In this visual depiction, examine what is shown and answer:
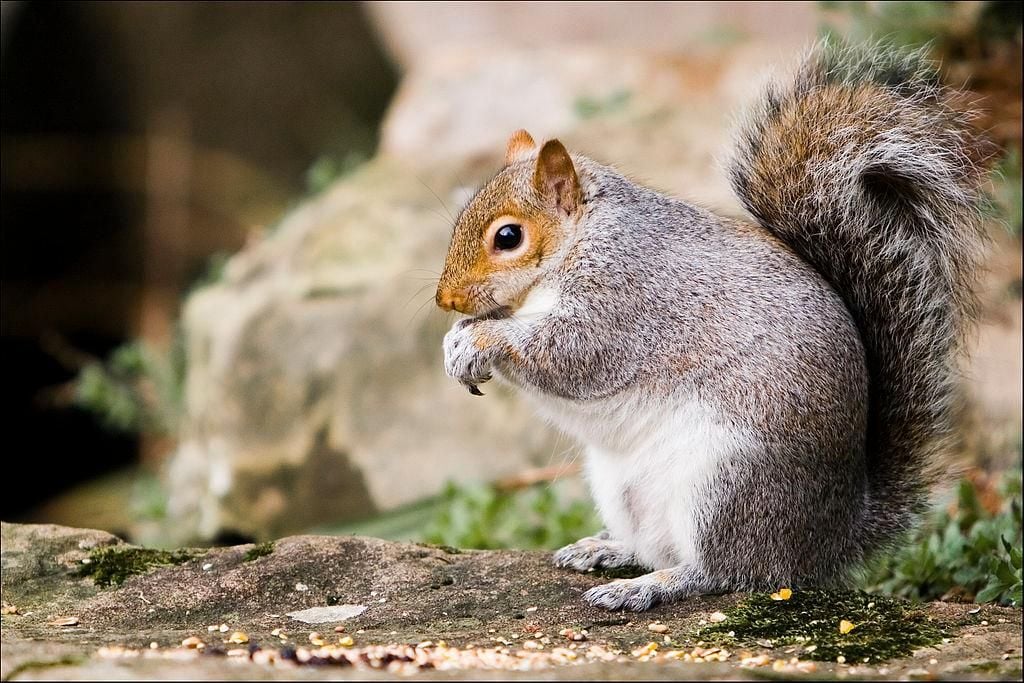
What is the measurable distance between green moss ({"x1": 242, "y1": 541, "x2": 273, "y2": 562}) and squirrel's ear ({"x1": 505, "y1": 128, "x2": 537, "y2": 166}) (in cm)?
113

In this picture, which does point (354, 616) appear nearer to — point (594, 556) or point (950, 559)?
point (594, 556)

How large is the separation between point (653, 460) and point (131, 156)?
21.5ft

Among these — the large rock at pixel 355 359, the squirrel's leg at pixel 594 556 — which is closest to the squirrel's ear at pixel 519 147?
the squirrel's leg at pixel 594 556

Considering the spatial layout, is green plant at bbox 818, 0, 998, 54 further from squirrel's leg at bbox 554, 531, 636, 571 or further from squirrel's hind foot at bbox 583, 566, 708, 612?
squirrel's hind foot at bbox 583, 566, 708, 612

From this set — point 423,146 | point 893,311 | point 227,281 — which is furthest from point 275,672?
point 423,146

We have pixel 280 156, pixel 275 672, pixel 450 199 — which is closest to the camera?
pixel 275 672

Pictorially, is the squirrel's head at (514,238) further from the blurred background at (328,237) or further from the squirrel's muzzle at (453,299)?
the blurred background at (328,237)

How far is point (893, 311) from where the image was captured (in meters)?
2.78

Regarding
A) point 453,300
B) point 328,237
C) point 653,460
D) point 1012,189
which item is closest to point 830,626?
point 653,460

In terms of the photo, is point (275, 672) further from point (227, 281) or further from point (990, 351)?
point (227, 281)

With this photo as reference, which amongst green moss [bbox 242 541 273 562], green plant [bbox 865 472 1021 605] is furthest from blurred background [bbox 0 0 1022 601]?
green moss [bbox 242 541 273 562]

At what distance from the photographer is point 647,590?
2.63m

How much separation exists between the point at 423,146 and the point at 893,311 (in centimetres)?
421

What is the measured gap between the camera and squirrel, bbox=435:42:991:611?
262 cm
